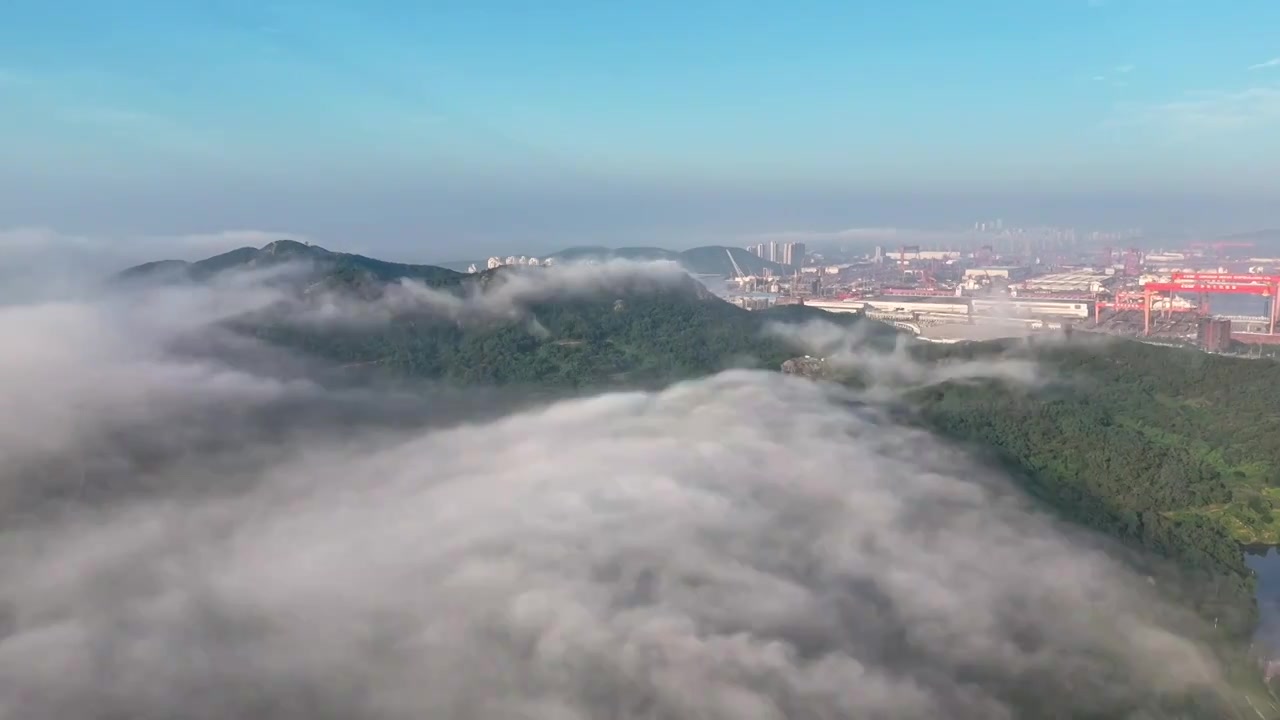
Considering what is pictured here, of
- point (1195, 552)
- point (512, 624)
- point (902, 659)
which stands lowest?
point (1195, 552)

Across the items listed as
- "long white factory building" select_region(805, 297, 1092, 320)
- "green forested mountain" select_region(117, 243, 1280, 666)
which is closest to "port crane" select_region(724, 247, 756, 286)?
"long white factory building" select_region(805, 297, 1092, 320)

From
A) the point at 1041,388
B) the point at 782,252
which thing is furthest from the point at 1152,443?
the point at 782,252

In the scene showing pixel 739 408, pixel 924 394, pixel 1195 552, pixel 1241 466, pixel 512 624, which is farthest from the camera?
pixel 924 394

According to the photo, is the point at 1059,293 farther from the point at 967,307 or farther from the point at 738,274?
the point at 738,274

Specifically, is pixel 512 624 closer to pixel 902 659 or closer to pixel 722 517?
pixel 722 517

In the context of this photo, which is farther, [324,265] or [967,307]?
[967,307]

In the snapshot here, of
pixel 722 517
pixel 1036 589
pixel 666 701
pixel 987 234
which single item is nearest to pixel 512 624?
pixel 666 701
